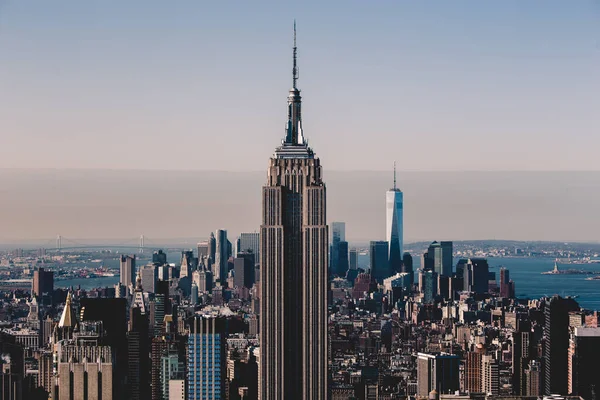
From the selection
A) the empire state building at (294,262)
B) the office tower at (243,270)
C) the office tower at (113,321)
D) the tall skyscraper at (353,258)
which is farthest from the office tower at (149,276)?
the empire state building at (294,262)

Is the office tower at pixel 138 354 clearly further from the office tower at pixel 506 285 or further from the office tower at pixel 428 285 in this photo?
the office tower at pixel 506 285

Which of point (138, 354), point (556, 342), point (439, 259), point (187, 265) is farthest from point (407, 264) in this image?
point (138, 354)

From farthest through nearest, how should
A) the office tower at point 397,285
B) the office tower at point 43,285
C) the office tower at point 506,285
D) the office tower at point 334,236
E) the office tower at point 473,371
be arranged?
the office tower at point 397,285 → the office tower at point 506,285 → the office tower at point 43,285 → the office tower at point 334,236 → the office tower at point 473,371

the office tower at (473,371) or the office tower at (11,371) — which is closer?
the office tower at (11,371)

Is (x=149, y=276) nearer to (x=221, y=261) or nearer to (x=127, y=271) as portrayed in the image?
(x=127, y=271)

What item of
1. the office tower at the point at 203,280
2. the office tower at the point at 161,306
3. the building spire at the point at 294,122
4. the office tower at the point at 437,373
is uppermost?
the building spire at the point at 294,122

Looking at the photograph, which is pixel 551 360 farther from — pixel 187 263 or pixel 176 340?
pixel 187 263
